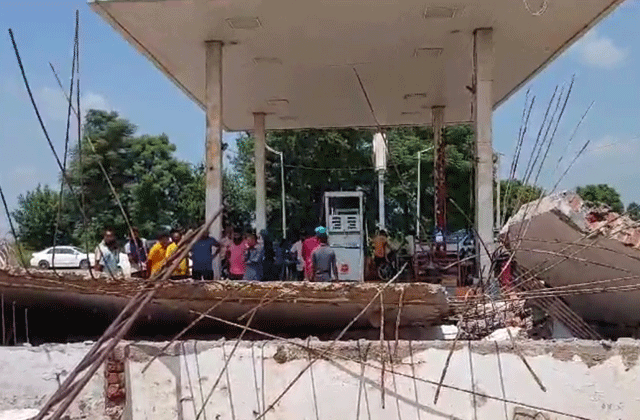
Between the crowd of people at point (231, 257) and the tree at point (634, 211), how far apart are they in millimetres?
3892

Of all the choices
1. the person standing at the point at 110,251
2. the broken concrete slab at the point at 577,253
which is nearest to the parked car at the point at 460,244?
the person standing at the point at 110,251

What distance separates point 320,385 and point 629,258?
233 cm

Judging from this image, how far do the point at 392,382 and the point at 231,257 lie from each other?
20.9ft

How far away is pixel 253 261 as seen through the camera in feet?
35.9

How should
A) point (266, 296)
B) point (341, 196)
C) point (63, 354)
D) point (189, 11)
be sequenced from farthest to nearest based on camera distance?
point (341, 196) < point (189, 11) < point (266, 296) < point (63, 354)

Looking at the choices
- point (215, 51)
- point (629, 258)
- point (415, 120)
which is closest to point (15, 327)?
point (629, 258)

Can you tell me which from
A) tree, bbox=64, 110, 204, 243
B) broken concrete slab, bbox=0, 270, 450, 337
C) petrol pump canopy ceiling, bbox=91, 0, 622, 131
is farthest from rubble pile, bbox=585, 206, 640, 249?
tree, bbox=64, 110, 204, 243

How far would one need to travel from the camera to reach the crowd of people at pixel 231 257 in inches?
349

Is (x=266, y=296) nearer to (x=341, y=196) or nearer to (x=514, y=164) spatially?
(x=514, y=164)

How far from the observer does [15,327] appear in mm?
6465

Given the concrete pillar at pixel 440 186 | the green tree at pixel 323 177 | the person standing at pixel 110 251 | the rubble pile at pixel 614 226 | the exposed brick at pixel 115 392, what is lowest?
the exposed brick at pixel 115 392

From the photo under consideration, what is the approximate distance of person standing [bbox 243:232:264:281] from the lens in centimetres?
1085

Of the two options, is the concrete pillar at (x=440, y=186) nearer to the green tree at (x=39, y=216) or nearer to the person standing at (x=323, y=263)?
the person standing at (x=323, y=263)

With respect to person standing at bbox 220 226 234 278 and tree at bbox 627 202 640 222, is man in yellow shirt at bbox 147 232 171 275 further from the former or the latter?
tree at bbox 627 202 640 222
